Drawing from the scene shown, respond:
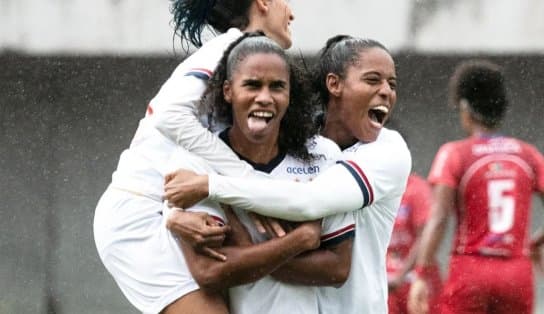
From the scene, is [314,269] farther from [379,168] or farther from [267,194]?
[379,168]

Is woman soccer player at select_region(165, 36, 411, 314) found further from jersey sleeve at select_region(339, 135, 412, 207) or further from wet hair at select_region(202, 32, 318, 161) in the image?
wet hair at select_region(202, 32, 318, 161)

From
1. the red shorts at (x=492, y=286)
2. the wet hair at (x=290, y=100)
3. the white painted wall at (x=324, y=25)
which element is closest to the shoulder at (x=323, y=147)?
the wet hair at (x=290, y=100)

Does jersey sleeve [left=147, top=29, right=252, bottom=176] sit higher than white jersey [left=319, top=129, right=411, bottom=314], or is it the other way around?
jersey sleeve [left=147, top=29, right=252, bottom=176]

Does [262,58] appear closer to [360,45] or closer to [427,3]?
[360,45]

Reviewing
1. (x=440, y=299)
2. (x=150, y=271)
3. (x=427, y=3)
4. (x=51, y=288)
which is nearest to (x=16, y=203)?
(x=51, y=288)

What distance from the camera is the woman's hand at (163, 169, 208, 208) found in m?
4.43

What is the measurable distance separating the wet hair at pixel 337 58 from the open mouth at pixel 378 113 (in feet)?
0.46

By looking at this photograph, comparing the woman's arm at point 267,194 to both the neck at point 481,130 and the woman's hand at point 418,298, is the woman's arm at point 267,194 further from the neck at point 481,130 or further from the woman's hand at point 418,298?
the neck at point 481,130

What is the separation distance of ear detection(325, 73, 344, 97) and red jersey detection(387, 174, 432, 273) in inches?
101

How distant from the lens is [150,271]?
4.69 meters

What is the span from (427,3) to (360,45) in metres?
6.19

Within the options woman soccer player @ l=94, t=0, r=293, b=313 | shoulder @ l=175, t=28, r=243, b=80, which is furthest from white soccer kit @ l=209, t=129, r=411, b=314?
shoulder @ l=175, t=28, r=243, b=80

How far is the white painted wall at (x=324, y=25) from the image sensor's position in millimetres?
10594

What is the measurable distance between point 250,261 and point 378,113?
63 cm
